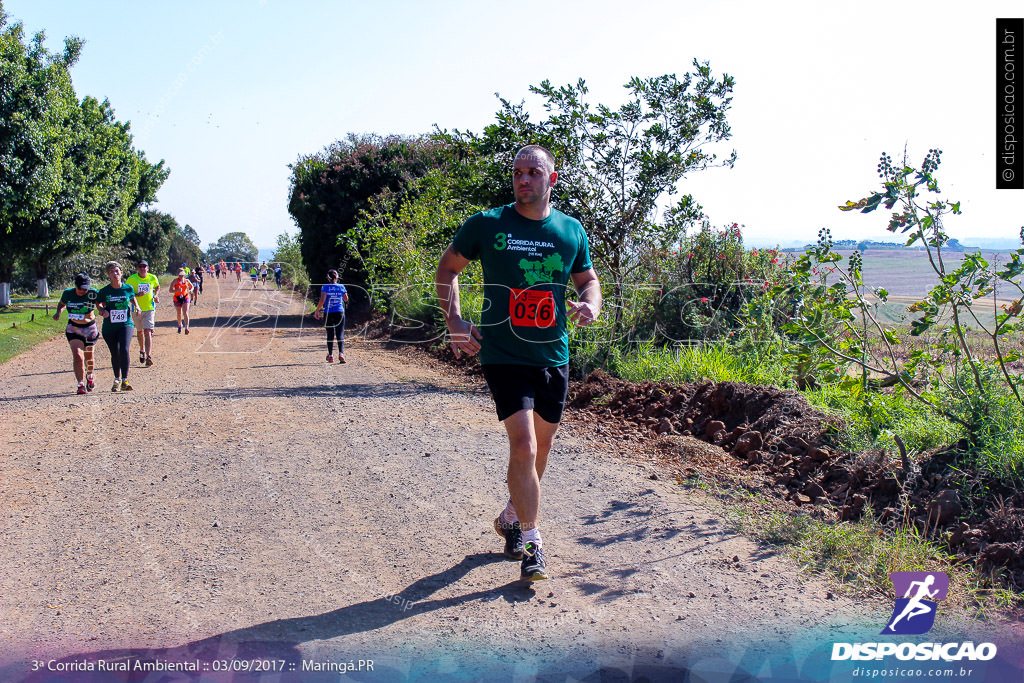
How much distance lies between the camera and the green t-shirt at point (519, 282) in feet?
13.6

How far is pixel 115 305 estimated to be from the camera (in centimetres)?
1105

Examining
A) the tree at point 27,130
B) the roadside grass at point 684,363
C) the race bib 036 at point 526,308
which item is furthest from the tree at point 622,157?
the tree at point 27,130

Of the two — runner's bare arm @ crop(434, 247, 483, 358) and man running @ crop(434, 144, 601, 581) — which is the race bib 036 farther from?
runner's bare arm @ crop(434, 247, 483, 358)

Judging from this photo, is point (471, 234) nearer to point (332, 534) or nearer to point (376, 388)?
point (332, 534)

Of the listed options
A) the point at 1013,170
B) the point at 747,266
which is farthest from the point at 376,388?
the point at 1013,170

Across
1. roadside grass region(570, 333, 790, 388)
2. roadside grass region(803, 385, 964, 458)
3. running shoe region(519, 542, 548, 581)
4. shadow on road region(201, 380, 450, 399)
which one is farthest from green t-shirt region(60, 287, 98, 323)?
roadside grass region(803, 385, 964, 458)

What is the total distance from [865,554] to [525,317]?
90.3 inches

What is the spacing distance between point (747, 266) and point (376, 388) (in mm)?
5759

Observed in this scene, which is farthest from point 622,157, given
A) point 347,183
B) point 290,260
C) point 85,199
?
point 290,260

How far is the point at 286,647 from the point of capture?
11.2 feet

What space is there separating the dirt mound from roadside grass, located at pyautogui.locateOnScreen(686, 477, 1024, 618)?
0.45 ft

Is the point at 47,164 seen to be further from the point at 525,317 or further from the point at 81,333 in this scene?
the point at 525,317

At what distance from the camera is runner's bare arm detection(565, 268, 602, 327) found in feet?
13.5

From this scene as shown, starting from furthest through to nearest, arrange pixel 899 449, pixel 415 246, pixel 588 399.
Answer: pixel 415 246 → pixel 588 399 → pixel 899 449
